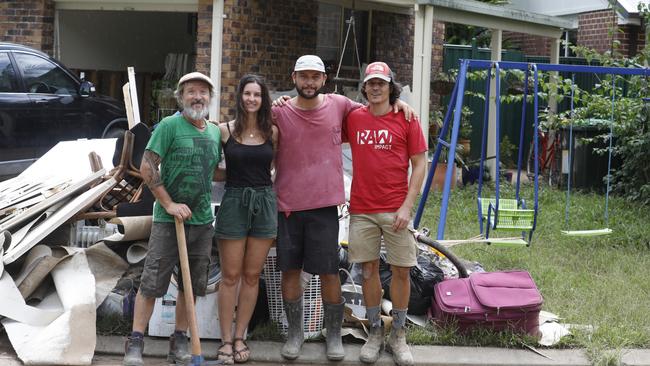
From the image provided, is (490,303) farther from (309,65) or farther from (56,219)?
(56,219)

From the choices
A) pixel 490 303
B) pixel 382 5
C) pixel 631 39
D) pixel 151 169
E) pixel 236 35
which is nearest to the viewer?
pixel 151 169

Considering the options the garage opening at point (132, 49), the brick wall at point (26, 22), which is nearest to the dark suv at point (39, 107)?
the brick wall at point (26, 22)

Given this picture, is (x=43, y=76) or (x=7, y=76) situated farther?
(x=43, y=76)

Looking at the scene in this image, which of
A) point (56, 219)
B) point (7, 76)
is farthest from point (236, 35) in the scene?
point (56, 219)

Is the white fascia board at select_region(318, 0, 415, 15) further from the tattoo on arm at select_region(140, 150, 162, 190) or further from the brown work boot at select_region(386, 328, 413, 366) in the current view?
the tattoo on arm at select_region(140, 150, 162, 190)

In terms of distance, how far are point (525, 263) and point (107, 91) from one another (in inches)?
354

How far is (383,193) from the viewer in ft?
20.7

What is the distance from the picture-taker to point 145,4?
42.6 feet

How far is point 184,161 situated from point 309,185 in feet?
2.66

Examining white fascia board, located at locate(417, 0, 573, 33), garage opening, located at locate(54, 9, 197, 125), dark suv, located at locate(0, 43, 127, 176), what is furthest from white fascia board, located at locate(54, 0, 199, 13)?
white fascia board, located at locate(417, 0, 573, 33)

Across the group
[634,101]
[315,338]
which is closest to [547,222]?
[634,101]

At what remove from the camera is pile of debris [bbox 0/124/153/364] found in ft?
20.1

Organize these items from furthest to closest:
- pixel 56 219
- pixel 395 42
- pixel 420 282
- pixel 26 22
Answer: pixel 395 42, pixel 26 22, pixel 420 282, pixel 56 219

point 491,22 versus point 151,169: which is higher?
point 491,22
